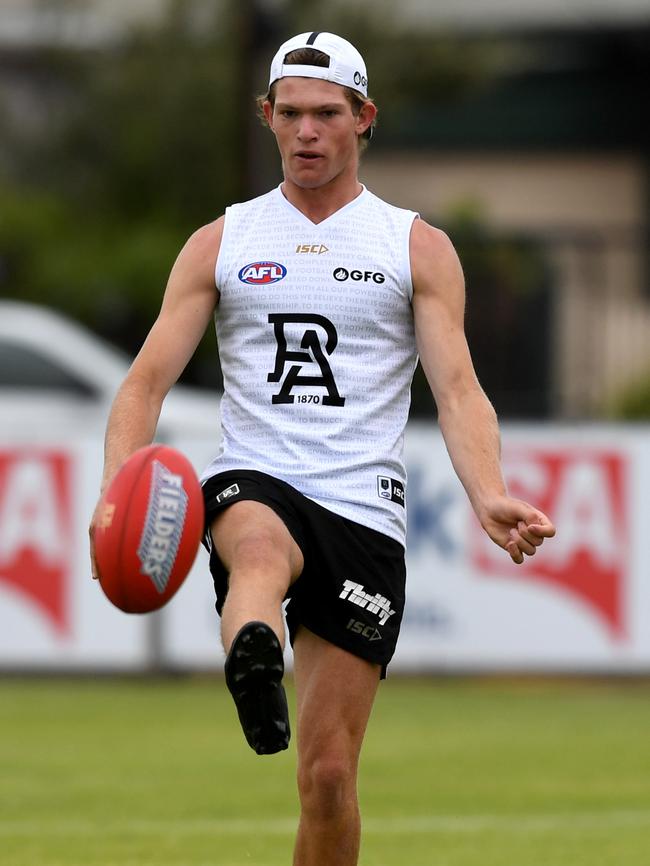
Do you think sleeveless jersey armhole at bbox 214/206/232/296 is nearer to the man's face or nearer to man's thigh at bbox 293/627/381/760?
the man's face

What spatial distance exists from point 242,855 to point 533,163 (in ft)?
77.8

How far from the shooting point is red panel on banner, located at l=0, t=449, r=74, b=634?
47.3 ft

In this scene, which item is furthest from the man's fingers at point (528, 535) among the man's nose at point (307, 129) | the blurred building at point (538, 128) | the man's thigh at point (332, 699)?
the blurred building at point (538, 128)

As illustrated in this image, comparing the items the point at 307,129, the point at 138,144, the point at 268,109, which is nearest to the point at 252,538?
the point at 307,129

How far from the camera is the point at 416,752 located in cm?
1125

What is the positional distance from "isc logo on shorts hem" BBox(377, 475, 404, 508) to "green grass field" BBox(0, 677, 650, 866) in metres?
2.15

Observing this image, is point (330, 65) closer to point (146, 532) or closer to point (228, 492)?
point (228, 492)

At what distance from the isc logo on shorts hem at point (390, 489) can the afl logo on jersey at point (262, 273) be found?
0.65 metres

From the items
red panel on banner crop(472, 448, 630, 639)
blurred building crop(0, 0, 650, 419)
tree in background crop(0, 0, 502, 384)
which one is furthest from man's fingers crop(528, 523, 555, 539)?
blurred building crop(0, 0, 650, 419)

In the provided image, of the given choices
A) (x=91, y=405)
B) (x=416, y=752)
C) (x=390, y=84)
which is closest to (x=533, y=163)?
(x=390, y=84)

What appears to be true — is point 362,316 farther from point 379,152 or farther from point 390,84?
point 379,152

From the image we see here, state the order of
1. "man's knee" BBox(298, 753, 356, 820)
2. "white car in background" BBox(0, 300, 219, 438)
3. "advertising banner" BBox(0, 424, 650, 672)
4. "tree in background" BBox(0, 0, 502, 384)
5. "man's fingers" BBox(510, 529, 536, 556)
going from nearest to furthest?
"man's fingers" BBox(510, 529, 536, 556)
"man's knee" BBox(298, 753, 356, 820)
"advertising banner" BBox(0, 424, 650, 672)
"white car in background" BBox(0, 300, 219, 438)
"tree in background" BBox(0, 0, 502, 384)

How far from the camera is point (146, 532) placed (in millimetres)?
5488

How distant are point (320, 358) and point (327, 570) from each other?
605mm
